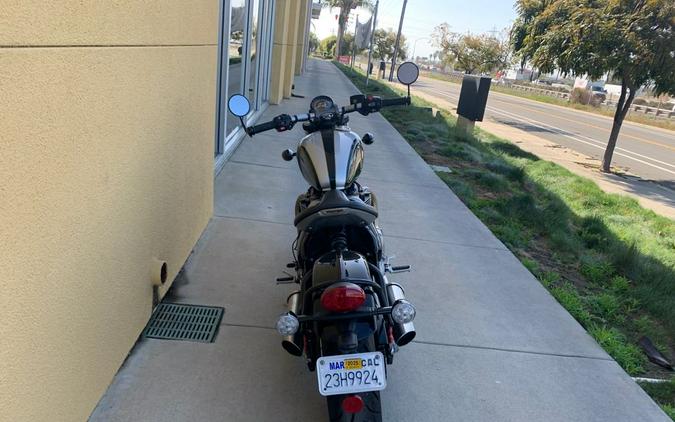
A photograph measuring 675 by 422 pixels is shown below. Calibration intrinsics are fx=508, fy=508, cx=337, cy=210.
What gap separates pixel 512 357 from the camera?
3312mm

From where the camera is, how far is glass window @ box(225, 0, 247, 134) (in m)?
6.65

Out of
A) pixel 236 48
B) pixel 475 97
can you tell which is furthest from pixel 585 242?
pixel 475 97

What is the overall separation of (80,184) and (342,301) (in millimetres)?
1173

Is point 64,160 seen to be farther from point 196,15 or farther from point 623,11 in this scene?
point 623,11

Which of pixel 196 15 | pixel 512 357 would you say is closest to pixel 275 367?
pixel 512 357

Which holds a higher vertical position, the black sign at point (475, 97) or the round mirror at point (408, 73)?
the round mirror at point (408, 73)

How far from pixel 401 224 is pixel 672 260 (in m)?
3.06

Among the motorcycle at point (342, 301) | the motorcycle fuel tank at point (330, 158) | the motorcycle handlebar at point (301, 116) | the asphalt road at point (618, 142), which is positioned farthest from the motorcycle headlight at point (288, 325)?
the asphalt road at point (618, 142)

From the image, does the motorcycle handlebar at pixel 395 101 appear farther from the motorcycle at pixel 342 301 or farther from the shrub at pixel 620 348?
the shrub at pixel 620 348

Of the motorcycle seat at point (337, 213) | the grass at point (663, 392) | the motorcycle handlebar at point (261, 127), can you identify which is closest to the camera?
the motorcycle seat at point (337, 213)

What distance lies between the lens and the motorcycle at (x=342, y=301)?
216 centimetres

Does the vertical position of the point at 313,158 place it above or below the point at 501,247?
above

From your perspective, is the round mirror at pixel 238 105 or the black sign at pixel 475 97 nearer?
the round mirror at pixel 238 105

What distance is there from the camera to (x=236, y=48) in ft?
24.3
